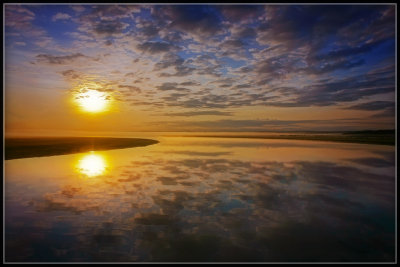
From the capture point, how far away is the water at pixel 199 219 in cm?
709

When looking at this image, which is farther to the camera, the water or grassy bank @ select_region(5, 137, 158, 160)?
grassy bank @ select_region(5, 137, 158, 160)

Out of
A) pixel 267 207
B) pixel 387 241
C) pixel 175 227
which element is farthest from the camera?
pixel 267 207

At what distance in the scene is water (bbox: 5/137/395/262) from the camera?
709cm

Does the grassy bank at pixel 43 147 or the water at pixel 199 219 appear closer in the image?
the water at pixel 199 219

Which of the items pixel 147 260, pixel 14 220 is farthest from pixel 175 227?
pixel 14 220

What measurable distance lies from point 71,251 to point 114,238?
4.14ft

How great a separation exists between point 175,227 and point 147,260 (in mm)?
1957

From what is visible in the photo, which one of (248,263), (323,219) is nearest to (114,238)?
(248,263)

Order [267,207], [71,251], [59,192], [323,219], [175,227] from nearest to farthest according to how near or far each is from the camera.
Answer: [71,251], [175,227], [323,219], [267,207], [59,192]

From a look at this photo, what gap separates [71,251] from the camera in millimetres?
7172

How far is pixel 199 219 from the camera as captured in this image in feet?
30.6

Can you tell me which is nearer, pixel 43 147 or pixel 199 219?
pixel 199 219

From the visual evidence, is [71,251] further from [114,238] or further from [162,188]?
[162,188]

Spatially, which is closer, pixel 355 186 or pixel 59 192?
pixel 59 192
